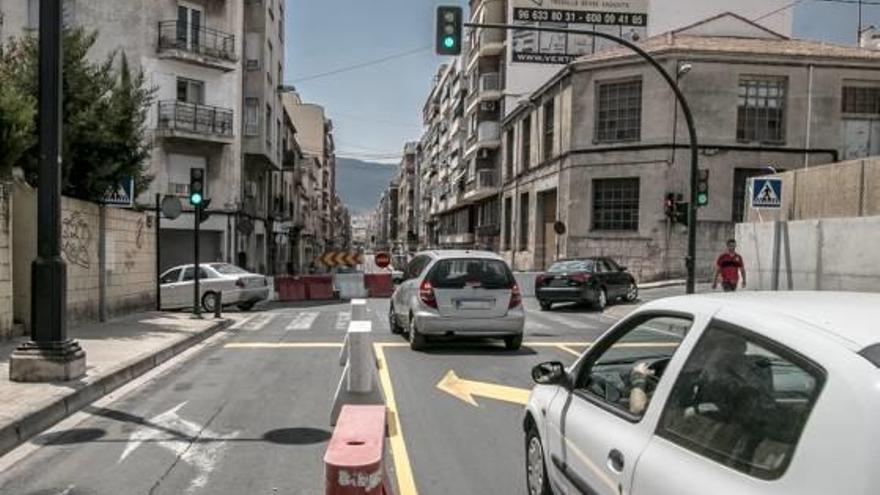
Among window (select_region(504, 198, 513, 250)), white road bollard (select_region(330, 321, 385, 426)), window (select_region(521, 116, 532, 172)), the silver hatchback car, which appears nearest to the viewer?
white road bollard (select_region(330, 321, 385, 426))

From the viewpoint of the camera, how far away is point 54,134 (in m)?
9.42

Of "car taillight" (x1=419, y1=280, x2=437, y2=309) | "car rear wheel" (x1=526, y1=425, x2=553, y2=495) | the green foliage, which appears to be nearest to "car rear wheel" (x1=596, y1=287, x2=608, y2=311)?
"car taillight" (x1=419, y1=280, x2=437, y2=309)

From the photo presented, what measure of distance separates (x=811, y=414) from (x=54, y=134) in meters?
8.88

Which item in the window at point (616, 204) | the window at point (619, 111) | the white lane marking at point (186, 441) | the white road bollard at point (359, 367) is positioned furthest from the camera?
the window at point (619, 111)

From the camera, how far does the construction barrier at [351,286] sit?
112 ft

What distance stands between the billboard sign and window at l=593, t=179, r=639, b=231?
39.6ft

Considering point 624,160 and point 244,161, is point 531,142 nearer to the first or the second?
point 624,160

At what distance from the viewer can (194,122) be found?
4056cm

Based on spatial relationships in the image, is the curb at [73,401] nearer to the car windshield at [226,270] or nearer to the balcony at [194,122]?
the car windshield at [226,270]

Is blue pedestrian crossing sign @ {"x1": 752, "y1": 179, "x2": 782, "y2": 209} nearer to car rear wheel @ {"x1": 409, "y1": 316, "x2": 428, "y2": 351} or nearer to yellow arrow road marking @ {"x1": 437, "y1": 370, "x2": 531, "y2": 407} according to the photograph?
car rear wheel @ {"x1": 409, "y1": 316, "x2": 428, "y2": 351}

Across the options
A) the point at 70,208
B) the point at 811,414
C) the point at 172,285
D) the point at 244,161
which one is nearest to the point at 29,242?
the point at 70,208

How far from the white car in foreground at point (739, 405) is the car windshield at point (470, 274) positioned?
381 inches

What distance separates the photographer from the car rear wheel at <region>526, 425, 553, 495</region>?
4.93 m

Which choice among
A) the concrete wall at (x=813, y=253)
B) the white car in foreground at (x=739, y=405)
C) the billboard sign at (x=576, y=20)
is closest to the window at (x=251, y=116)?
the billboard sign at (x=576, y=20)
